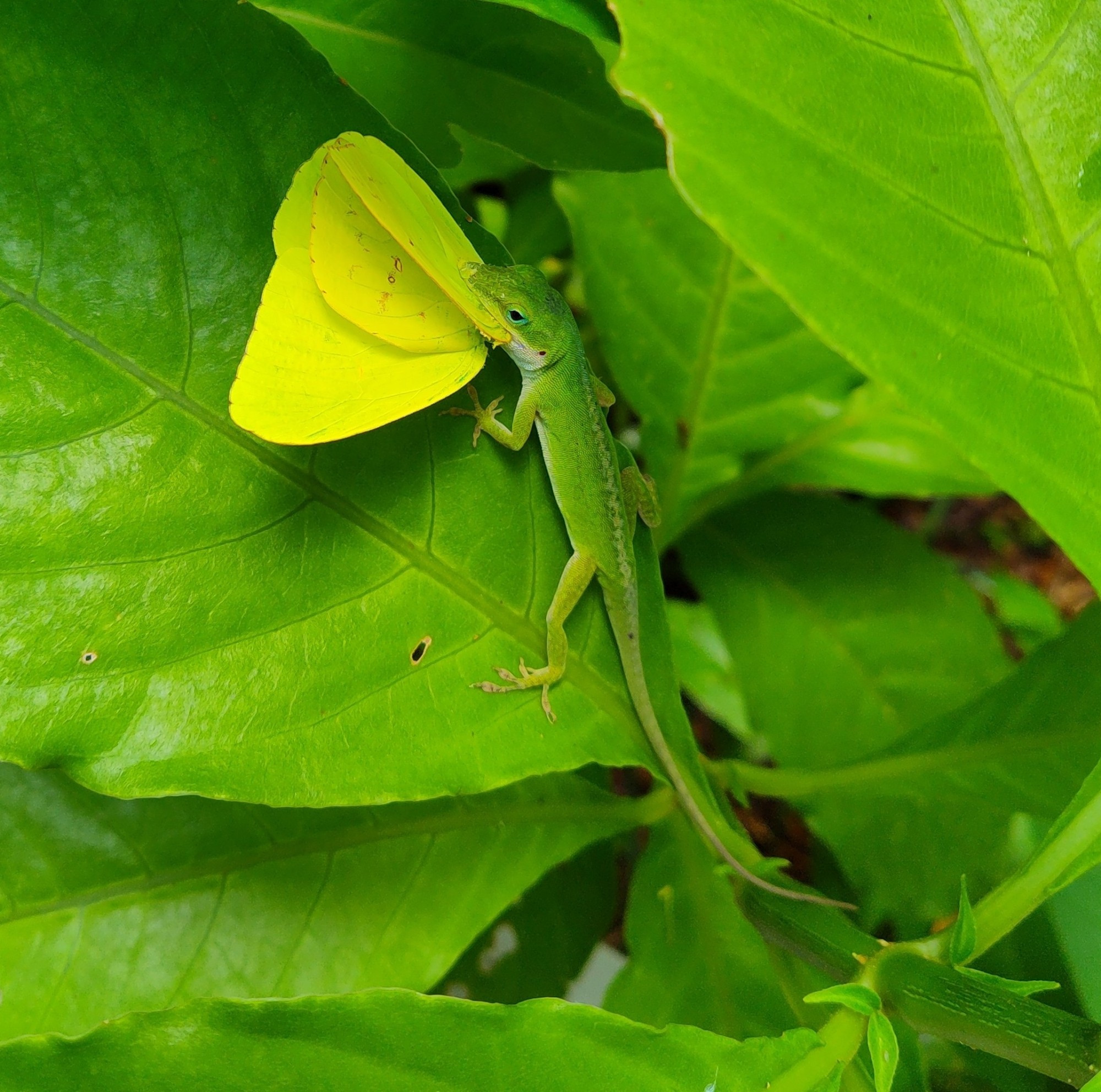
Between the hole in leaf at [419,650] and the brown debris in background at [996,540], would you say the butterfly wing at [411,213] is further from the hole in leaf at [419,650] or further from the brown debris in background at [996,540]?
the brown debris in background at [996,540]

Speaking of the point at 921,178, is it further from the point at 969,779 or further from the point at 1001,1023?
the point at 969,779

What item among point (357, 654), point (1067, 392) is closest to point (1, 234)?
point (357, 654)

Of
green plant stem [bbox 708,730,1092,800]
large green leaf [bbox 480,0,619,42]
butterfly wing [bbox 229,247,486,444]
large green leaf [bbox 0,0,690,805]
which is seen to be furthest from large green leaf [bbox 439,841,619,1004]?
large green leaf [bbox 480,0,619,42]

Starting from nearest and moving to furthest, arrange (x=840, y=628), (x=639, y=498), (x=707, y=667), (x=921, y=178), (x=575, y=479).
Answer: (x=921, y=178)
(x=575, y=479)
(x=639, y=498)
(x=840, y=628)
(x=707, y=667)

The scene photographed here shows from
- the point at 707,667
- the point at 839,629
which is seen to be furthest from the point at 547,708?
the point at 707,667

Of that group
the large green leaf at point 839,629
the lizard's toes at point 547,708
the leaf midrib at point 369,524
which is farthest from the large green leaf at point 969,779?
the lizard's toes at point 547,708

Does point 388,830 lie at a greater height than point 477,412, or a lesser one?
lesser

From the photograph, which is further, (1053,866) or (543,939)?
(543,939)

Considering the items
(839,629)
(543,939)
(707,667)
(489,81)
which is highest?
(489,81)
